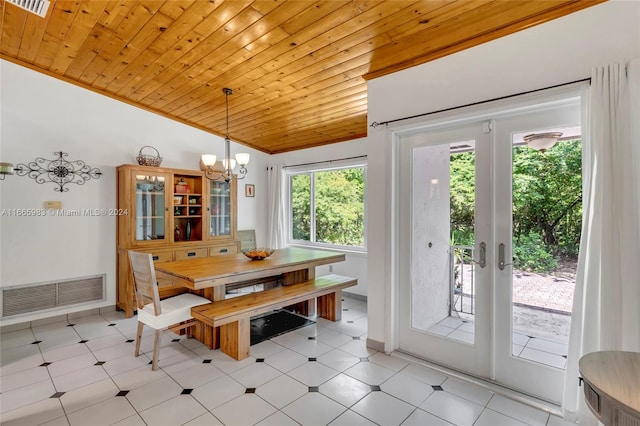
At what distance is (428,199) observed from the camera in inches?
108

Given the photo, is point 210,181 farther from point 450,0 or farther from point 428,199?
point 450,0

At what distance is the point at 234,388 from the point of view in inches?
91.5

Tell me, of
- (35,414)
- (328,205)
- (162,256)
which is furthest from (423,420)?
(328,205)

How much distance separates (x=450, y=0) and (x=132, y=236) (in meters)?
4.03

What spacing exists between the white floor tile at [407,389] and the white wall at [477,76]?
0.44 meters

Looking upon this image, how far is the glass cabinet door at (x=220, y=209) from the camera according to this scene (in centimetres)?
475

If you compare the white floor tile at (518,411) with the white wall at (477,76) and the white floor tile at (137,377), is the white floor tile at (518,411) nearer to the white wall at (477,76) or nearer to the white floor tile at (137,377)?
the white wall at (477,76)

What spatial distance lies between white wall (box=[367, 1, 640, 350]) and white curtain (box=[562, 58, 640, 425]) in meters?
0.18

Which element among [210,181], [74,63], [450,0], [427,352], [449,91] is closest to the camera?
[450,0]

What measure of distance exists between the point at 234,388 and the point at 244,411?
299mm

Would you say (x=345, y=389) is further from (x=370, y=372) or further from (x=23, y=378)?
(x=23, y=378)

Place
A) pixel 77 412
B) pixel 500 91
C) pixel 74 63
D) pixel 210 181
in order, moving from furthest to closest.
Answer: pixel 210 181 → pixel 74 63 → pixel 500 91 → pixel 77 412

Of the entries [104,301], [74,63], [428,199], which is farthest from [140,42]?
[104,301]

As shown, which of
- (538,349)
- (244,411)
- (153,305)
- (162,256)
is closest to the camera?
(244,411)
